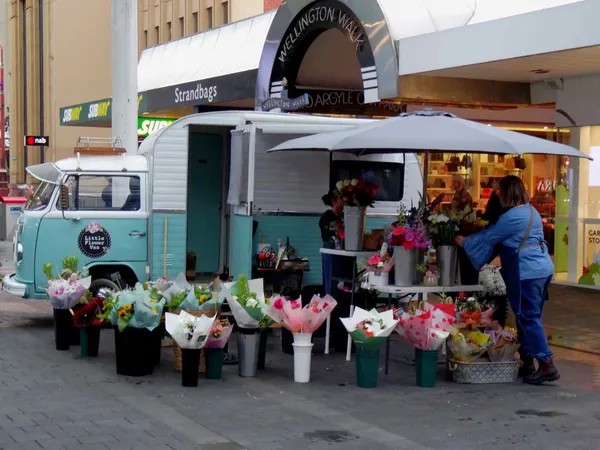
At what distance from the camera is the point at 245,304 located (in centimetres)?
920

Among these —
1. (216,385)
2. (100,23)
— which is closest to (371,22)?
(216,385)

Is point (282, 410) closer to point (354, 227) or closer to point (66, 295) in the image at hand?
point (354, 227)

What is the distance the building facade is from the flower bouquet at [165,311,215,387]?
85.8 ft

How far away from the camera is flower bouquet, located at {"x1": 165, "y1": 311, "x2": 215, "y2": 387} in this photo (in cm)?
873

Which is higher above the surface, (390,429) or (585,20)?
(585,20)

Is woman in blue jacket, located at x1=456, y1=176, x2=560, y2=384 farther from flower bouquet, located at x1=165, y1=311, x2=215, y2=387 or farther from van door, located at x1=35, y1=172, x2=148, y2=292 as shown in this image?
van door, located at x1=35, y1=172, x2=148, y2=292

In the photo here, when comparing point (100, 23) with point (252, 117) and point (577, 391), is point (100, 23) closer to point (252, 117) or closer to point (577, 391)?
point (252, 117)

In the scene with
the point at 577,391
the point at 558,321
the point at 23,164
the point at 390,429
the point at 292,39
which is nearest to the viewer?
the point at 390,429

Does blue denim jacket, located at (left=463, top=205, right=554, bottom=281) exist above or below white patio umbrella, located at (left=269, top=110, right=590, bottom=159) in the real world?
below

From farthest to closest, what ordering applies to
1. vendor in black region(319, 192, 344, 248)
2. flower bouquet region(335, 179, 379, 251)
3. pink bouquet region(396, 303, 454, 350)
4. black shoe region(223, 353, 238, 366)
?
vendor in black region(319, 192, 344, 248)
flower bouquet region(335, 179, 379, 251)
black shoe region(223, 353, 238, 366)
pink bouquet region(396, 303, 454, 350)

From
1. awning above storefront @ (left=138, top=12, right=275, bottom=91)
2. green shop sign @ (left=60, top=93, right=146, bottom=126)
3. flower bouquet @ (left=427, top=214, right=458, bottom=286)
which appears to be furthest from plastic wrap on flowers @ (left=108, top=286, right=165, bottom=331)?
green shop sign @ (left=60, top=93, right=146, bottom=126)

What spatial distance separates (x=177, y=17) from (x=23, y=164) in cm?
1994

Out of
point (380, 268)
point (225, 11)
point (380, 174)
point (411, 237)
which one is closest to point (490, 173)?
point (380, 174)

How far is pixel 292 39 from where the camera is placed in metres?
17.4
